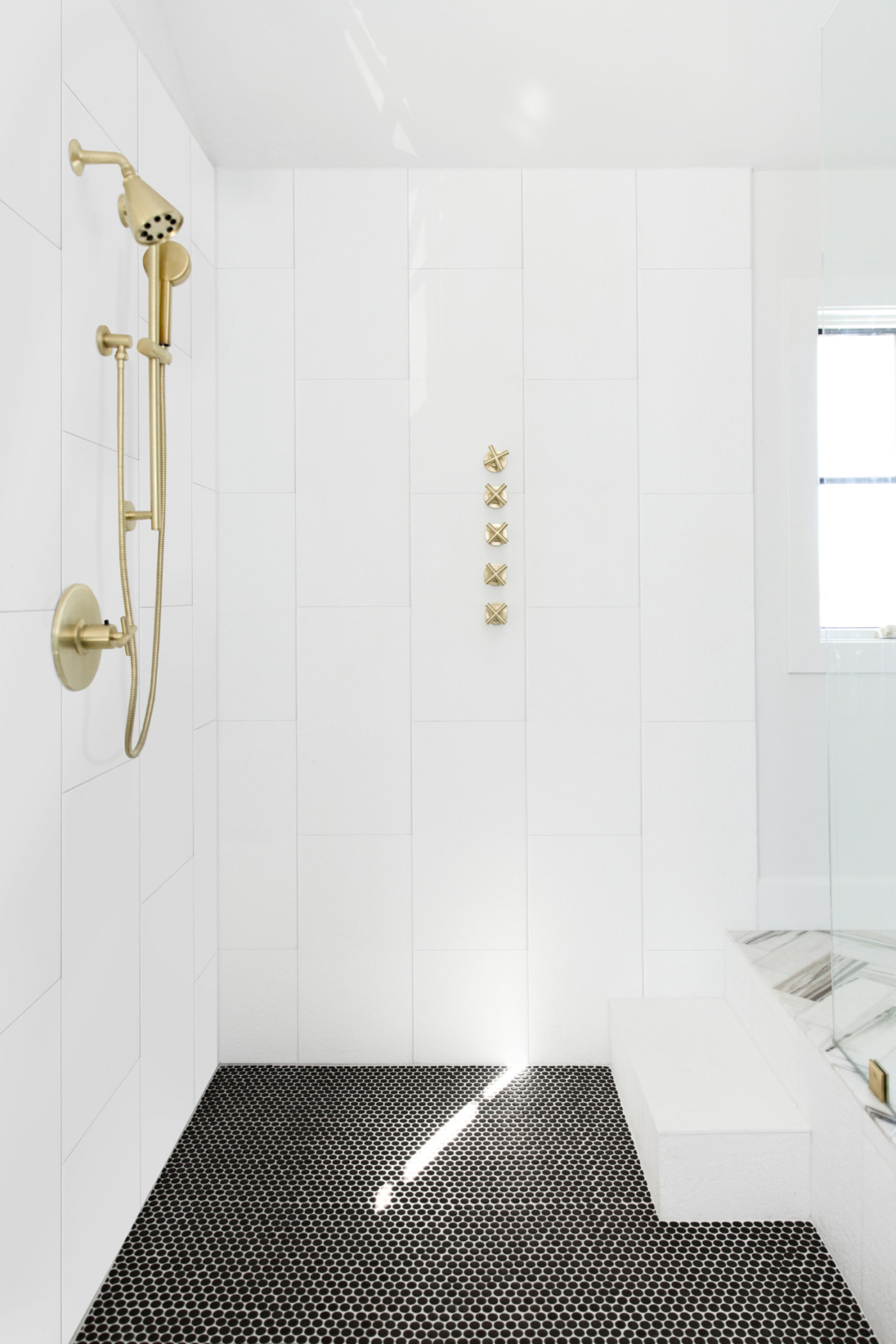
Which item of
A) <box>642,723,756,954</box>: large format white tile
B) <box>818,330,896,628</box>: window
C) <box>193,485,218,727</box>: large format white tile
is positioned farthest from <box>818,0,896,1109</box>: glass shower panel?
<box>193,485,218,727</box>: large format white tile

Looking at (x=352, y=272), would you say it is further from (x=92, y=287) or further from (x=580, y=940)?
(x=580, y=940)

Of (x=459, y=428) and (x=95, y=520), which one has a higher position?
(x=459, y=428)

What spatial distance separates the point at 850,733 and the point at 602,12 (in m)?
1.56

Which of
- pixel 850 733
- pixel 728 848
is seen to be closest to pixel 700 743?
pixel 728 848

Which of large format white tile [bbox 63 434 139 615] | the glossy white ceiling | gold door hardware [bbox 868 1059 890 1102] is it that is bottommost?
gold door hardware [bbox 868 1059 890 1102]

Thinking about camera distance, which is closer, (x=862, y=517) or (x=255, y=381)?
(x=862, y=517)

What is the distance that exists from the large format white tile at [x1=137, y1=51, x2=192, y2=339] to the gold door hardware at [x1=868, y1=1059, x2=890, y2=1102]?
5.99 feet

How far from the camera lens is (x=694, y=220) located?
2074 mm

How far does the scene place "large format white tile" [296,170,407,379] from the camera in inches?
81.1

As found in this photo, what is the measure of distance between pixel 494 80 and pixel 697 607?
1271mm

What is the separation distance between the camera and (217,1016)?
2.12 metres

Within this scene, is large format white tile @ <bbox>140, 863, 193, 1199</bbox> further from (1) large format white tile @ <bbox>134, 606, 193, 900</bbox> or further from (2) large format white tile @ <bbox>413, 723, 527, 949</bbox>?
(2) large format white tile @ <bbox>413, 723, 527, 949</bbox>

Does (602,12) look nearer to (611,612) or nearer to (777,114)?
(777,114)

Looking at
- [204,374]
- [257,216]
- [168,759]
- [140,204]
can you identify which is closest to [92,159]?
[140,204]
